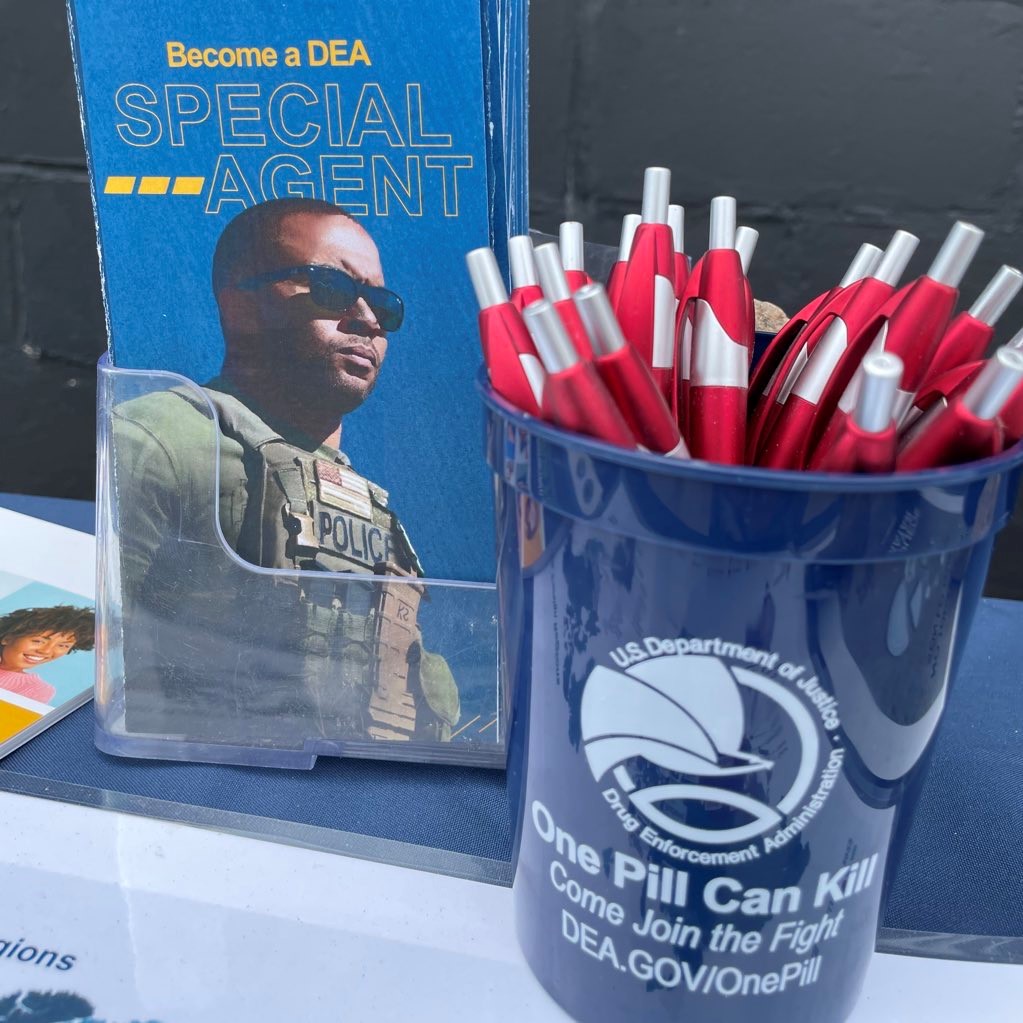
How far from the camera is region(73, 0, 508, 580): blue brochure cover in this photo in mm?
297

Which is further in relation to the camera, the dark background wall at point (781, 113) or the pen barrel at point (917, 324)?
the dark background wall at point (781, 113)


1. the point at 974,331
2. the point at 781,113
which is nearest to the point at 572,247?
the point at 974,331

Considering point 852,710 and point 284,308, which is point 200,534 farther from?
point 852,710

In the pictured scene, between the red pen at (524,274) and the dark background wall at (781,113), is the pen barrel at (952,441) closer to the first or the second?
the red pen at (524,274)

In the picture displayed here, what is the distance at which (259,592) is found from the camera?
0.34 m

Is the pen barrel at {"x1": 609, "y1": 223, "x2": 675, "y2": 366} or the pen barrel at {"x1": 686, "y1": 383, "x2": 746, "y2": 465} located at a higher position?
the pen barrel at {"x1": 609, "y1": 223, "x2": 675, "y2": 366}

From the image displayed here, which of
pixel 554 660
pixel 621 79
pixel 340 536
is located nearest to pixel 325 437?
pixel 340 536

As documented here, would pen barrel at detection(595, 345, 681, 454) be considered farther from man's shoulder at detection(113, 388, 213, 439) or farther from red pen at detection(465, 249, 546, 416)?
man's shoulder at detection(113, 388, 213, 439)

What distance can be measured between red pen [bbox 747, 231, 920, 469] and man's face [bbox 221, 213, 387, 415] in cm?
13

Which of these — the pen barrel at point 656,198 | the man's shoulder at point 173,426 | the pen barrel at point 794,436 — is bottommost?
the man's shoulder at point 173,426

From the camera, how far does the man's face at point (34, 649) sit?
393mm

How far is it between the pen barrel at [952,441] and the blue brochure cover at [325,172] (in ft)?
0.50

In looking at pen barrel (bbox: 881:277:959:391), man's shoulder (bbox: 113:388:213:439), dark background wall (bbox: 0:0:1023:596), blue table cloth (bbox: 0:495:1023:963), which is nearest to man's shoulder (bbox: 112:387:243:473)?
man's shoulder (bbox: 113:388:213:439)

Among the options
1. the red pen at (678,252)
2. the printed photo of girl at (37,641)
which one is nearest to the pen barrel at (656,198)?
the red pen at (678,252)
